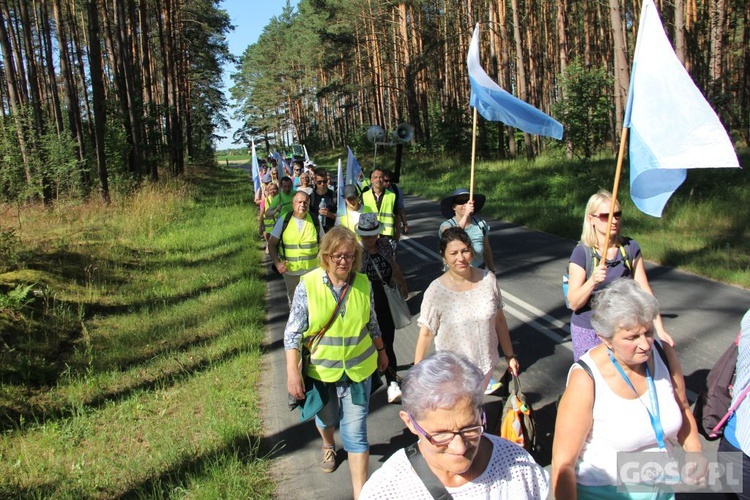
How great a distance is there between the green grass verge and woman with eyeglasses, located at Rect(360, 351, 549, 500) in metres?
2.26

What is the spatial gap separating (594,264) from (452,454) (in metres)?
2.28

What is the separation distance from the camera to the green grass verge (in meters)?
4.33

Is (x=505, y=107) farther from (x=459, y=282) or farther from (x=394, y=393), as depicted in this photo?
(x=394, y=393)

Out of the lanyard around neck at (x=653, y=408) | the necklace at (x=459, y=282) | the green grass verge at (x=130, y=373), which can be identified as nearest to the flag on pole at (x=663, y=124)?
the lanyard around neck at (x=653, y=408)

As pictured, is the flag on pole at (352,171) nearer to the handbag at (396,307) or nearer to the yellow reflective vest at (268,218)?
the yellow reflective vest at (268,218)

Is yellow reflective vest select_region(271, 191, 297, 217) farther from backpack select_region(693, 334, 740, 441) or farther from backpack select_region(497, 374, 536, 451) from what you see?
backpack select_region(693, 334, 740, 441)

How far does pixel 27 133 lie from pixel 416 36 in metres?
27.5

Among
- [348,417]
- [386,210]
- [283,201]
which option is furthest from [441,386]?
[283,201]

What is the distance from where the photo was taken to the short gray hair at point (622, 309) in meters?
2.59

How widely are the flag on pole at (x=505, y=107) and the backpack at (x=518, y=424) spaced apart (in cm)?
226

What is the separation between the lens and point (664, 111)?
322 cm

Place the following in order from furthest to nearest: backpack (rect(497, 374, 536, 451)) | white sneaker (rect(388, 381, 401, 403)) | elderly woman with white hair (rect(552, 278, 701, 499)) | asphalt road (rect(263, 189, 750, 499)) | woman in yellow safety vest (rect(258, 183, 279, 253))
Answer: woman in yellow safety vest (rect(258, 183, 279, 253)) < white sneaker (rect(388, 381, 401, 403)) < asphalt road (rect(263, 189, 750, 499)) < backpack (rect(497, 374, 536, 451)) < elderly woman with white hair (rect(552, 278, 701, 499))

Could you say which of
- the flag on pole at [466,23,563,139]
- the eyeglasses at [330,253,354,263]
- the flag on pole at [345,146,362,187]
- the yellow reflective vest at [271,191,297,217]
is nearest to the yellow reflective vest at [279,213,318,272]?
the flag on pole at [466,23,563,139]

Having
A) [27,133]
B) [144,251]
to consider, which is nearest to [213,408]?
[144,251]
